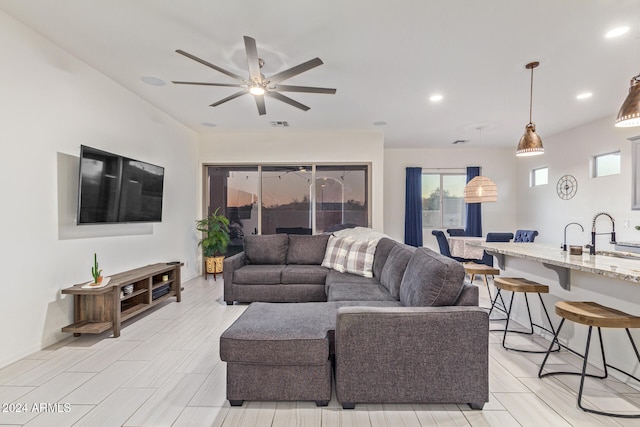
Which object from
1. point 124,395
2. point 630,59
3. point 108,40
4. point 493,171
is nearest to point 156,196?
point 108,40

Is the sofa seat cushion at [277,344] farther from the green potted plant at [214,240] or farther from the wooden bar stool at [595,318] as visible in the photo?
the green potted plant at [214,240]

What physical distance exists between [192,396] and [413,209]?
6206mm

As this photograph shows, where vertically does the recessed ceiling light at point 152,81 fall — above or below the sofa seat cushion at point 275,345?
above

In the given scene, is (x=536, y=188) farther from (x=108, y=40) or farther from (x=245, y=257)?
(x=108, y=40)

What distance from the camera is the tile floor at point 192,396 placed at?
1750 mm

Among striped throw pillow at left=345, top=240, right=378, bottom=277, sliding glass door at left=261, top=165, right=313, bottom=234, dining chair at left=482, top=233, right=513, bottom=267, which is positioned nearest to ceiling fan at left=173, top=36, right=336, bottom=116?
striped throw pillow at left=345, top=240, right=378, bottom=277

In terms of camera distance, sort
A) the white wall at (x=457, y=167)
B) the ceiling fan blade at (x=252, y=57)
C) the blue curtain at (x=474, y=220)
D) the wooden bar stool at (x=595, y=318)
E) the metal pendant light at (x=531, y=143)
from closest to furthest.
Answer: the wooden bar stool at (x=595, y=318)
the ceiling fan blade at (x=252, y=57)
the metal pendant light at (x=531, y=143)
the blue curtain at (x=474, y=220)
the white wall at (x=457, y=167)

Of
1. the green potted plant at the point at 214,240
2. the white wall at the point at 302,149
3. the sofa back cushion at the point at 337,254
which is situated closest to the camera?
the sofa back cushion at the point at 337,254

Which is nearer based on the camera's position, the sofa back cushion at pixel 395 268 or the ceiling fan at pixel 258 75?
the ceiling fan at pixel 258 75

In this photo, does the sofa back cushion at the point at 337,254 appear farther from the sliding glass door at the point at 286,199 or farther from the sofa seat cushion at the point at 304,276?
the sliding glass door at the point at 286,199

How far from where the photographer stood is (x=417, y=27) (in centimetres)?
255

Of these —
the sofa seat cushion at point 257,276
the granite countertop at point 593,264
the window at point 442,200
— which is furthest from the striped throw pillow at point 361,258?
the window at point 442,200

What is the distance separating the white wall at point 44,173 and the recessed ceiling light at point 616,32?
16.5 ft

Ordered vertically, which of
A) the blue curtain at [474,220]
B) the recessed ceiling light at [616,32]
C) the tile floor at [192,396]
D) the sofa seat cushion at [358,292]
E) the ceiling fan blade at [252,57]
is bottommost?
the tile floor at [192,396]
